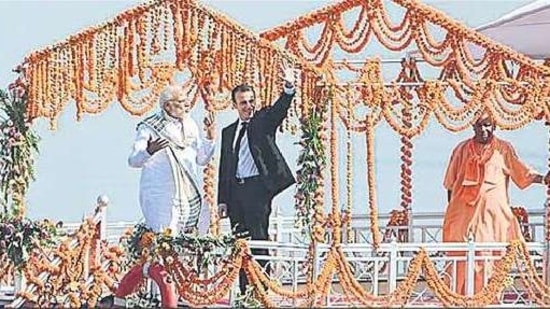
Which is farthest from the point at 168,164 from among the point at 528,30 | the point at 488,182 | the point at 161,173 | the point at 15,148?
the point at 528,30

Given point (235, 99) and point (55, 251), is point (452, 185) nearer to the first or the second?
point (235, 99)

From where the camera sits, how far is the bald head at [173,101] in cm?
958

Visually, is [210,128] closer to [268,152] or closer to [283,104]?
[268,152]

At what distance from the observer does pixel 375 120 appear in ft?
33.1

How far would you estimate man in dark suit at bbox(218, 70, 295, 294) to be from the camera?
→ 32.5 feet

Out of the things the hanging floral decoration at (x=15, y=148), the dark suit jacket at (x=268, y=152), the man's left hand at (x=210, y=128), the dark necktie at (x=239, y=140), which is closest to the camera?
the dark suit jacket at (x=268, y=152)

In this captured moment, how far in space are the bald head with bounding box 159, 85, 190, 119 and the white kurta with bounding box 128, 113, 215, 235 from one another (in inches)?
3.1

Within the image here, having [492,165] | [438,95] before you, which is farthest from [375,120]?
[492,165]

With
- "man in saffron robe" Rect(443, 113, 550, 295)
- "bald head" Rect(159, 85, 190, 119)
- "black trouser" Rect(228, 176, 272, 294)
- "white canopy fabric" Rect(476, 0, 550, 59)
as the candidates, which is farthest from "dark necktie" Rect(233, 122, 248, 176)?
Result: "white canopy fabric" Rect(476, 0, 550, 59)

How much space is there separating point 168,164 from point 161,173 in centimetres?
8

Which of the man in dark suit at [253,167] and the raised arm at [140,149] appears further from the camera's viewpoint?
the man in dark suit at [253,167]

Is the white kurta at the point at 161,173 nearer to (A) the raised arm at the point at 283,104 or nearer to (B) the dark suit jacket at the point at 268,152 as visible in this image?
(B) the dark suit jacket at the point at 268,152

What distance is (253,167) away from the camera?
9992 millimetres

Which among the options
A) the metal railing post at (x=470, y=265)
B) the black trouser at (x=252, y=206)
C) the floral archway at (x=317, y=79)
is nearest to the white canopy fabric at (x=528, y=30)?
the floral archway at (x=317, y=79)
